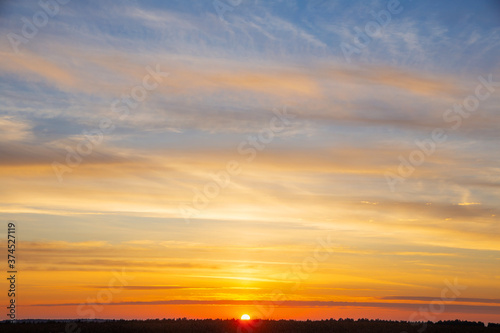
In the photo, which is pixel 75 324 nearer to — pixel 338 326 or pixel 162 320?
pixel 162 320

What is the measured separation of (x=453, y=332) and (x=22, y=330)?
36.6 m

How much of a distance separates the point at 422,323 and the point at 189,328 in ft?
71.7

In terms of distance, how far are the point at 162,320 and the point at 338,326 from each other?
17.1m

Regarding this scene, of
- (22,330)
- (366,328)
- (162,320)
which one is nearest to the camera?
(22,330)

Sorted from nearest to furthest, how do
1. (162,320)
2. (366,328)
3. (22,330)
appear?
1. (22,330)
2. (366,328)
3. (162,320)

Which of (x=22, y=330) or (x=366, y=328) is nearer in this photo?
(x=22, y=330)

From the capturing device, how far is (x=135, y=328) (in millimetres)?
54062

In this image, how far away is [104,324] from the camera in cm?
5644

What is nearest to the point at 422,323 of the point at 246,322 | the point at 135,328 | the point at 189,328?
the point at 246,322

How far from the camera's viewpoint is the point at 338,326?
57.1m

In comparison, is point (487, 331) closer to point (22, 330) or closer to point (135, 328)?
point (135, 328)

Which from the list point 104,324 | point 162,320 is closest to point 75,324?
point 104,324

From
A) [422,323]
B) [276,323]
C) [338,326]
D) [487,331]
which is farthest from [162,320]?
[487,331]

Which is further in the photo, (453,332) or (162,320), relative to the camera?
(162,320)
